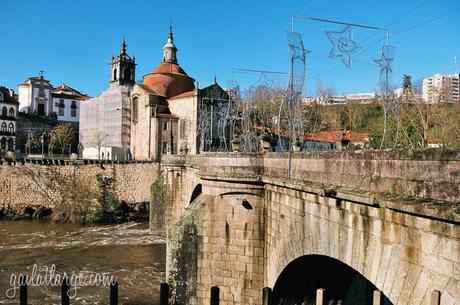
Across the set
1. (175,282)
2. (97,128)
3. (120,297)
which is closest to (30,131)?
(97,128)

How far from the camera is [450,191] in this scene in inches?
211

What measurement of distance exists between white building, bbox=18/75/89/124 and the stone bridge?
73052 mm

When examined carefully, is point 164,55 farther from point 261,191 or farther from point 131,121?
point 261,191

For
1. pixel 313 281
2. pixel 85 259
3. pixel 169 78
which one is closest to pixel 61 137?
pixel 169 78

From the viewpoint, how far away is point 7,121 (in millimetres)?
66688

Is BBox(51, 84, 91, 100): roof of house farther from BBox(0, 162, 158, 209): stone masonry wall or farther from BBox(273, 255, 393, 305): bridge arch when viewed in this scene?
BBox(273, 255, 393, 305): bridge arch

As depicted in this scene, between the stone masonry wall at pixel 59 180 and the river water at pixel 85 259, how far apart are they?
7.40m

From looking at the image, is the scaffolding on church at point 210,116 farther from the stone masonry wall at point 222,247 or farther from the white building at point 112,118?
the stone masonry wall at point 222,247

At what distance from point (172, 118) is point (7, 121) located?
3001cm

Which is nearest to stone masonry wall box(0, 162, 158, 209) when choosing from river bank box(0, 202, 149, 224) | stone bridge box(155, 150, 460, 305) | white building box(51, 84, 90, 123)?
river bank box(0, 202, 149, 224)

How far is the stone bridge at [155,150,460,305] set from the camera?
5.52 meters

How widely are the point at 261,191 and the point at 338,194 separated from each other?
210 inches

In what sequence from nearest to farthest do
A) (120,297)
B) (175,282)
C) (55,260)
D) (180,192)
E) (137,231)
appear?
(175,282)
(120,297)
(55,260)
(180,192)
(137,231)

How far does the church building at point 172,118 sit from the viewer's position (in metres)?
53.2
